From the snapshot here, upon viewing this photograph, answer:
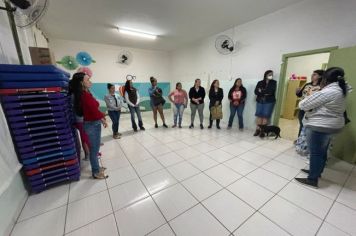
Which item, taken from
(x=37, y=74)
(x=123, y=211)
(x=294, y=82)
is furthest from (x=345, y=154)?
(x=37, y=74)

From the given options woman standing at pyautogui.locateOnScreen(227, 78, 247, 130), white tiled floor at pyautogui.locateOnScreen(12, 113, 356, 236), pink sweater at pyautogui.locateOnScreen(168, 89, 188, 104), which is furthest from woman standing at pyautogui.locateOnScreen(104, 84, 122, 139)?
woman standing at pyautogui.locateOnScreen(227, 78, 247, 130)

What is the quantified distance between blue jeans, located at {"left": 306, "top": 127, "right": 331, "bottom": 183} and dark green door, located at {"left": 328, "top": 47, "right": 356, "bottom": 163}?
45.8 inches

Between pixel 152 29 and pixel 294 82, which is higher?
pixel 152 29

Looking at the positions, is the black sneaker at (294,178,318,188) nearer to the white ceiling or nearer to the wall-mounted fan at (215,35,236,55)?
the white ceiling

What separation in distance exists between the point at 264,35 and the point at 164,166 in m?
3.84

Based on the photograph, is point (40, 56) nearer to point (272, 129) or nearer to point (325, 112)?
point (325, 112)

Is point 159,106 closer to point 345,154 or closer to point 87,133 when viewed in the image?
point 87,133

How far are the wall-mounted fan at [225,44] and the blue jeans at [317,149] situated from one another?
10.7ft

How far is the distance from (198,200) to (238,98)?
10.2 feet

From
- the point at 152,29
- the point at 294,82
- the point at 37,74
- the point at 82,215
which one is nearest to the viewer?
the point at 82,215

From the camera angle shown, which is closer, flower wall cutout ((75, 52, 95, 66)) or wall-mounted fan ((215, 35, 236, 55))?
wall-mounted fan ((215, 35, 236, 55))

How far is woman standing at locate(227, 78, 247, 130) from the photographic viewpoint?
13.1 ft

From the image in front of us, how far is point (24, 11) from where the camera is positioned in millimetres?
1720

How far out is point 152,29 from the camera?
13.8ft
